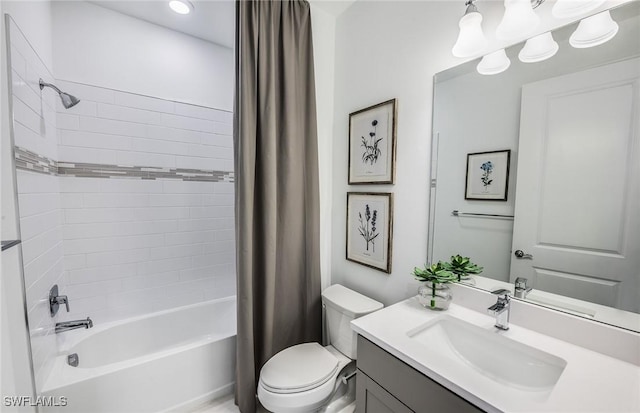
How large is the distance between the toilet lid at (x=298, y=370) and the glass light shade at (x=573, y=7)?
177cm

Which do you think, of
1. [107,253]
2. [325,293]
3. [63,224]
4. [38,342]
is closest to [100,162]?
[63,224]

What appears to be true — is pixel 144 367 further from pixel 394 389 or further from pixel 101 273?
pixel 394 389

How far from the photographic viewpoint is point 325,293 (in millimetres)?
1682

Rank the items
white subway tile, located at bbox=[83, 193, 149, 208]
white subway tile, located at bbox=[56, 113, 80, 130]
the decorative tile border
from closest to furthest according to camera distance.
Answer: the decorative tile border
white subway tile, located at bbox=[56, 113, 80, 130]
white subway tile, located at bbox=[83, 193, 149, 208]

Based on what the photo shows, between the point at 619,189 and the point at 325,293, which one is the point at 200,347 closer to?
the point at 325,293

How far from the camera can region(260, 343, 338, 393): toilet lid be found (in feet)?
4.06

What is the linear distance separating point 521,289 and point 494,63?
0.97 m

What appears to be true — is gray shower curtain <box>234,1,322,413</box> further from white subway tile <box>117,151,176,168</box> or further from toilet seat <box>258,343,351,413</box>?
white subway tile <box>117,151,176,168</box>

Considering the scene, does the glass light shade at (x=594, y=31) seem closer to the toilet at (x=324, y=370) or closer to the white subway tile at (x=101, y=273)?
the toilet at (x=324, y=370)

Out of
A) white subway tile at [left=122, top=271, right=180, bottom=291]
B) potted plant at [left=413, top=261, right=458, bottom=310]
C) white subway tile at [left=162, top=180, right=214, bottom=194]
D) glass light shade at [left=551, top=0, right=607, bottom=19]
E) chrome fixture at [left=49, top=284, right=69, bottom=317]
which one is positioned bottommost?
white subway tile at [left=122, top=271, right=180, bottom=291]

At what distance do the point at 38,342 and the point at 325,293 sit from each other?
147 cm

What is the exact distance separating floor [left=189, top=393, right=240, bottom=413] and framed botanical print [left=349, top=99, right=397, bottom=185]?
1670 millimetres

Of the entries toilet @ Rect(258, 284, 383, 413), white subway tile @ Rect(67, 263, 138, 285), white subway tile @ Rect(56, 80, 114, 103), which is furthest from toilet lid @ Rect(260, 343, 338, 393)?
white subway tile @ Rect(56, 80, 114, 103)

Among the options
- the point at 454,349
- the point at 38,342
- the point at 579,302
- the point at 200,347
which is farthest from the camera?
the point at 200,347
